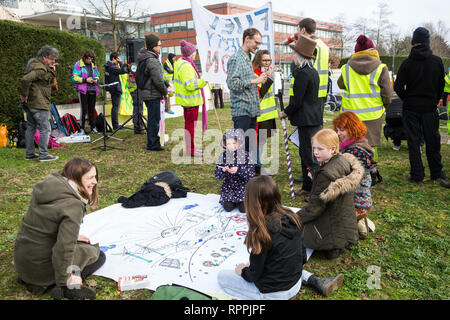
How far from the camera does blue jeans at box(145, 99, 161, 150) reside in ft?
24.1

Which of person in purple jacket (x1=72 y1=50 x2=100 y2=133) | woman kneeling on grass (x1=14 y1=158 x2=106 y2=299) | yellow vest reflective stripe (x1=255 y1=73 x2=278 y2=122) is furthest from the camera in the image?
person in purple jacket (x1=72 y1=50 x2=100 y2=133)

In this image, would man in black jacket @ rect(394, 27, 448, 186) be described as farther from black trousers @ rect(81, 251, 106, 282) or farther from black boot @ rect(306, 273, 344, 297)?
black trousers @ rect(81, 251, 106, 282)

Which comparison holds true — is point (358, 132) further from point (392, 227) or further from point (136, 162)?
point (136, 162)

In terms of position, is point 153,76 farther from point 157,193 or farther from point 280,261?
point 280,261

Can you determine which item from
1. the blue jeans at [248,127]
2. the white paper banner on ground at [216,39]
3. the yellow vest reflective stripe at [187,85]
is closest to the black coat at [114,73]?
the yellow vest reflective stripe at [187,85]

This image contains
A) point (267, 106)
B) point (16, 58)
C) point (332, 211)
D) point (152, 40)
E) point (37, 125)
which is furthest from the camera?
point (16, 58)

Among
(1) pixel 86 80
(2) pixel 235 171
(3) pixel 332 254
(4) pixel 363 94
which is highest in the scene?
(1) pixel 86 80

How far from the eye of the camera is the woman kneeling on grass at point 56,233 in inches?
92.0

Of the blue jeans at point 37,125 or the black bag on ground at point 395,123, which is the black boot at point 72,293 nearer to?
the blue jeans at point 37,125

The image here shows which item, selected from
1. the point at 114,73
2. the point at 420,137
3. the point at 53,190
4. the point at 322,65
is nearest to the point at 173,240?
the point at 53,190

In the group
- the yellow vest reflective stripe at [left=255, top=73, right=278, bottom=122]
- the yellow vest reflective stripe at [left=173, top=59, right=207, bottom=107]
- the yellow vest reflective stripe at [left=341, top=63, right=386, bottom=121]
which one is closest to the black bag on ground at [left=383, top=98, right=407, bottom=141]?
the yellow vest reflective stripe at [left=341, top=63, right=386, bottom=121]

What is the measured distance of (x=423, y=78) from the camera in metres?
4.93

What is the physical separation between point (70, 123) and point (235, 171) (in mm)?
6419

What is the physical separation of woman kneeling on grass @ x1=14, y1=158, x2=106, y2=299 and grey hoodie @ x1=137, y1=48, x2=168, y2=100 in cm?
479
